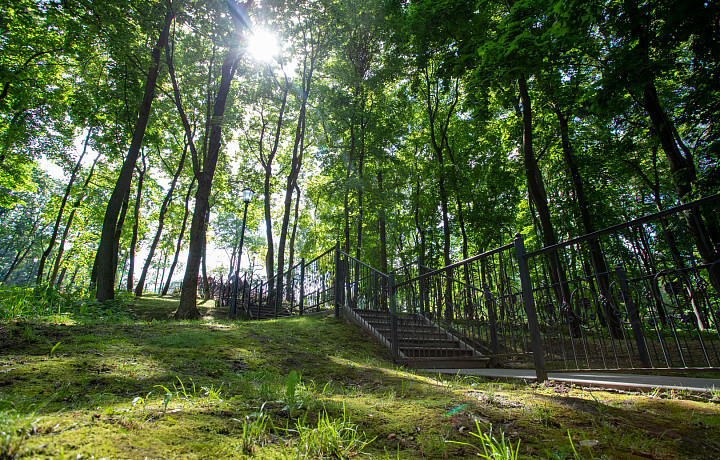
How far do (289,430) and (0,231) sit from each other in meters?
51.9

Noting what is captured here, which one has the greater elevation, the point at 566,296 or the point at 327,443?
the point at 566,296

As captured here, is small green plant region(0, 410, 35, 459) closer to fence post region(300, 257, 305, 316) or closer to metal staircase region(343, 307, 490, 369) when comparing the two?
metal staircase region(343, 307, 490, 369)

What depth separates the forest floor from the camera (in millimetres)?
1419

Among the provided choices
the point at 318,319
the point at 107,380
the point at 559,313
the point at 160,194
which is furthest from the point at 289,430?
the point at 160,194

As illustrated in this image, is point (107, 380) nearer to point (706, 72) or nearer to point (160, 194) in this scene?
point (706, 72)

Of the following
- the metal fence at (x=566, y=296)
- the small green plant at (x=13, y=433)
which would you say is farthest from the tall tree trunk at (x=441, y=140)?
the small green plant at (x=13, y=433)

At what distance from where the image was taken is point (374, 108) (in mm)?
16078

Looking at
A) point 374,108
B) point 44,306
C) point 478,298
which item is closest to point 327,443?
point 478,298

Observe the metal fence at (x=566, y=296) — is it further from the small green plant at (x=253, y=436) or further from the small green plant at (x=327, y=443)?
the small green plant at (x=253, y=436)

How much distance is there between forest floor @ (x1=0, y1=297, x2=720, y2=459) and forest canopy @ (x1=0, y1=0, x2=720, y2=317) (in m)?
5.20

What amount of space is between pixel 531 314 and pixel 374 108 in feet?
46.5

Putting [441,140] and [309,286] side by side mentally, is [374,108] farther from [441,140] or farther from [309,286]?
[309,286]

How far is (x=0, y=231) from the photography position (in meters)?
36.4

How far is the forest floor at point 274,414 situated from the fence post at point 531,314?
0.26 m
